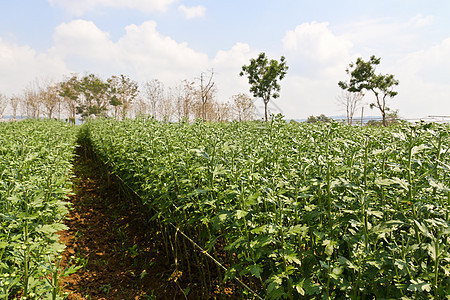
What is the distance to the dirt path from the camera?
394 centimetres

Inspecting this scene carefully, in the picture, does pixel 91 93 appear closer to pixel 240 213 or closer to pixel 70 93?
pixel 70 93

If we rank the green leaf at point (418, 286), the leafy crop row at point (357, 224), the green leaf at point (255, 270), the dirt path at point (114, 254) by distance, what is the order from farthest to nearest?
the dirt path at point (114, 254) → the green leaf at point (255, 270) → the leafy crop row at point (357, 224) → the green leaf at point (418, 286)

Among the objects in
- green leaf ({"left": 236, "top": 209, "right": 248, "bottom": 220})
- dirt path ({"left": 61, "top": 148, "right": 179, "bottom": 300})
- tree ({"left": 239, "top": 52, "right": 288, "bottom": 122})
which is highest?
tree ({"left": 239, "top": 52, "right": 288, "bottom": 122})

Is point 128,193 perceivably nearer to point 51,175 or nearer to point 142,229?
point 142,229

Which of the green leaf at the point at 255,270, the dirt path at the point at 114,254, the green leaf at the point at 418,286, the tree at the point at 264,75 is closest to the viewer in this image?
the green leaf at the point at 418,286

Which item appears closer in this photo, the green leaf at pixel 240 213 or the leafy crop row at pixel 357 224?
the leafy crop row at pixel 357 224

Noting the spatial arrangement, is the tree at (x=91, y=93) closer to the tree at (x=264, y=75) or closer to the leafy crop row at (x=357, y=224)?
A: the tree at (x=264, y=75)

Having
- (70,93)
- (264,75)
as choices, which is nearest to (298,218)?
(264,75)

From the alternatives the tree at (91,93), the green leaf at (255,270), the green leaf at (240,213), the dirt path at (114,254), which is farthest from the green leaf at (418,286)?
the tree at (91,93)

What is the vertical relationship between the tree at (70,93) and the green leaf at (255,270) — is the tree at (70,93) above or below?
above

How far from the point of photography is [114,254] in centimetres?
496

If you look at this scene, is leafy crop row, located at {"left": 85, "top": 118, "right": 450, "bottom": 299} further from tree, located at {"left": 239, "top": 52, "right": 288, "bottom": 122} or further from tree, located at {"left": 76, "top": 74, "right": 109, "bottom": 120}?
tree, located at {"left": 76, "top": 74, "right": 109, "bottom": 120}

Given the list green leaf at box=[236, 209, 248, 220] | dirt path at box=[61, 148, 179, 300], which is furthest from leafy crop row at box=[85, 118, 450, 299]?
dirt path at box=[61, 148, 179, 300]

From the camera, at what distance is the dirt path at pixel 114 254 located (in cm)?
394
